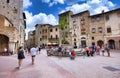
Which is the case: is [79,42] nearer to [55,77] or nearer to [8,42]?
[8,42]

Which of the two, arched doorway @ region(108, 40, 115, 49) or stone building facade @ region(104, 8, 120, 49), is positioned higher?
stone building facade @ region(104, 8, 120, 49)

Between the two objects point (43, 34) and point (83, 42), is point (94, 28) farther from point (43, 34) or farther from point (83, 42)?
point (43, 34)

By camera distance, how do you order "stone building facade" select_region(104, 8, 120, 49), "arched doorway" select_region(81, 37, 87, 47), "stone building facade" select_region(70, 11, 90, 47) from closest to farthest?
1. "stone building facade" select_region(104, 8, 120, 49)
2. "stone building facade" select_region(70, 11, 90, 47)
3. "arched doorway" select_region(81, 37, 87, 47)

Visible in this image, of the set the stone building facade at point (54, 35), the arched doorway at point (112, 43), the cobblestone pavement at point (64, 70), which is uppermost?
the stone building facade at point (54, 35)

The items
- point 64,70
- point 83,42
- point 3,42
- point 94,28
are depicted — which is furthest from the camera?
point 83,42

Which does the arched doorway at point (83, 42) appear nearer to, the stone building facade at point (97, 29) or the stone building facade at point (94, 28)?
the stone building facade at point (94, 28)

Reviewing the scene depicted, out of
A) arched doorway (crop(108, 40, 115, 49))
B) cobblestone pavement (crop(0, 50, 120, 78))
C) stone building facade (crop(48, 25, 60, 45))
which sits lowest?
cobblestone pavement (crop(0, 50, 120, 78))

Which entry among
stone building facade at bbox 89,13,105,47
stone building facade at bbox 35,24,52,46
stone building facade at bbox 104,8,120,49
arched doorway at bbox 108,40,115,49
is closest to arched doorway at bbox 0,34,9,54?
stone building facade at bbox 89,13,105,47

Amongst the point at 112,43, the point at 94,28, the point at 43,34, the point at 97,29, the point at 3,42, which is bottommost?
the point at 112,43

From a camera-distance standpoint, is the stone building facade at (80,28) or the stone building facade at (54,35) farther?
the stone building facade at (54,35)

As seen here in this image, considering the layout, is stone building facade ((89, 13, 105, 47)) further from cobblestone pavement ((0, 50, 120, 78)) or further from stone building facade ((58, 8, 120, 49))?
cobblestone pavement ((0, 50, 120, 78))

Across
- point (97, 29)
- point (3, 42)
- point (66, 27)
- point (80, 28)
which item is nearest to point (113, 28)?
point (97, 29)

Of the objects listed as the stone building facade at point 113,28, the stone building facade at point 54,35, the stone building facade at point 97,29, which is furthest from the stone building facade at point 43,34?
the stone building facade at point 113,28

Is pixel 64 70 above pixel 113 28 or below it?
below
